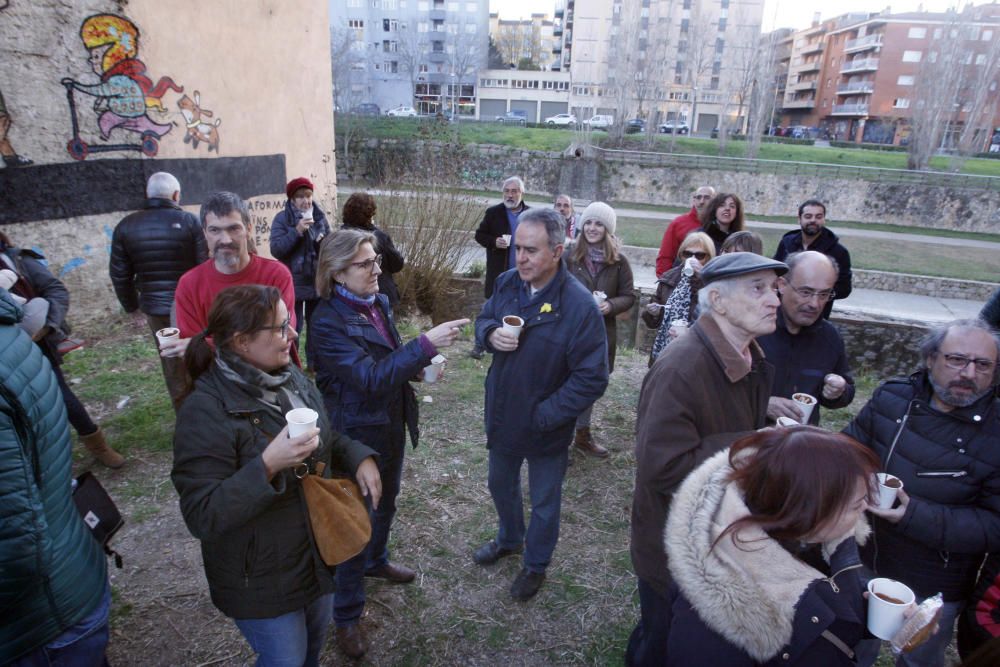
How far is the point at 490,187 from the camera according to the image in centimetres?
2716

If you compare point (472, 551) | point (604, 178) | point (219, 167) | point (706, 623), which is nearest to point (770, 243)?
point (604, 178)

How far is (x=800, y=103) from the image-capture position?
65.4 m

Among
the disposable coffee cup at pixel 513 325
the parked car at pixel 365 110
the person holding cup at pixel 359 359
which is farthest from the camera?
the parked car at pixel 365 110

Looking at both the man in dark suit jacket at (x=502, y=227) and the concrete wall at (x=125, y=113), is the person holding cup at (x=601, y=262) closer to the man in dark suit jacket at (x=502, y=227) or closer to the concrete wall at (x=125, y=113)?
the man in dark suit jacket at (x=502, y=227)

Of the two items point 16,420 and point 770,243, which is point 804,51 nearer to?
point 770,243

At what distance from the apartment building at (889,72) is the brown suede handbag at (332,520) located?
4112 cm

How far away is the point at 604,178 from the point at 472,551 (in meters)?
27.3

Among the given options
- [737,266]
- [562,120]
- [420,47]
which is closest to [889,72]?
[562,120]

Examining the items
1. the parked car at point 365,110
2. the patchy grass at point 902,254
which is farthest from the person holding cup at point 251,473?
the parked car at point 365,110

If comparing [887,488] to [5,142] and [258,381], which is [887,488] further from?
[5,142]

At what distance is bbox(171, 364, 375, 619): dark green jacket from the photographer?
5.60 feet

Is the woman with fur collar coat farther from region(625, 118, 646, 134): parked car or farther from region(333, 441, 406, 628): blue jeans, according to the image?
region(625, 118, 646, 134): parked car

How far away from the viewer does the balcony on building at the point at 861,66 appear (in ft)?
174

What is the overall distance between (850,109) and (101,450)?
68075mm
